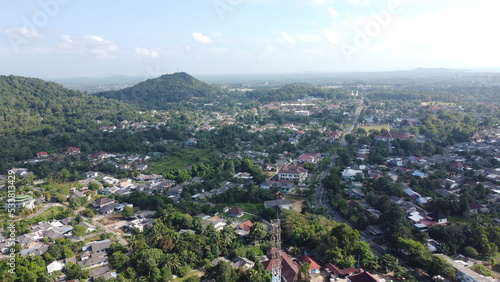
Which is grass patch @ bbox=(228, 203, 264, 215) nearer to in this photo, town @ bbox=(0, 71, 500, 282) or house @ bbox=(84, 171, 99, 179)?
town @ bbox=(0, 71, 500, 282)

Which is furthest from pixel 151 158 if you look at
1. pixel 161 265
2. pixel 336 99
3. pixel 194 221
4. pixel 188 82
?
pixel 188 82

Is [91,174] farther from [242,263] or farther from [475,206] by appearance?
[475,206]

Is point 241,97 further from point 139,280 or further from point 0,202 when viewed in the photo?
point 139,280

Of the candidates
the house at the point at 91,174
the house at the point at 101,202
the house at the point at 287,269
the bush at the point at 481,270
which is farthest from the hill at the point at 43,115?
the bush at the point at 481,270

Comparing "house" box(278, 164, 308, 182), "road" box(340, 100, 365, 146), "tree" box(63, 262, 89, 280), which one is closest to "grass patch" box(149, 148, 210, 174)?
"house" box(278, 164, 308, 182)

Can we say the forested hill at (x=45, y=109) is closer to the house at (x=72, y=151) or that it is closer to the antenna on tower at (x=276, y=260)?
the house at (x=72, y=151)

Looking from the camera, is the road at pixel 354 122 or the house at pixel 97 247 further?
the road at pixel 354 122
